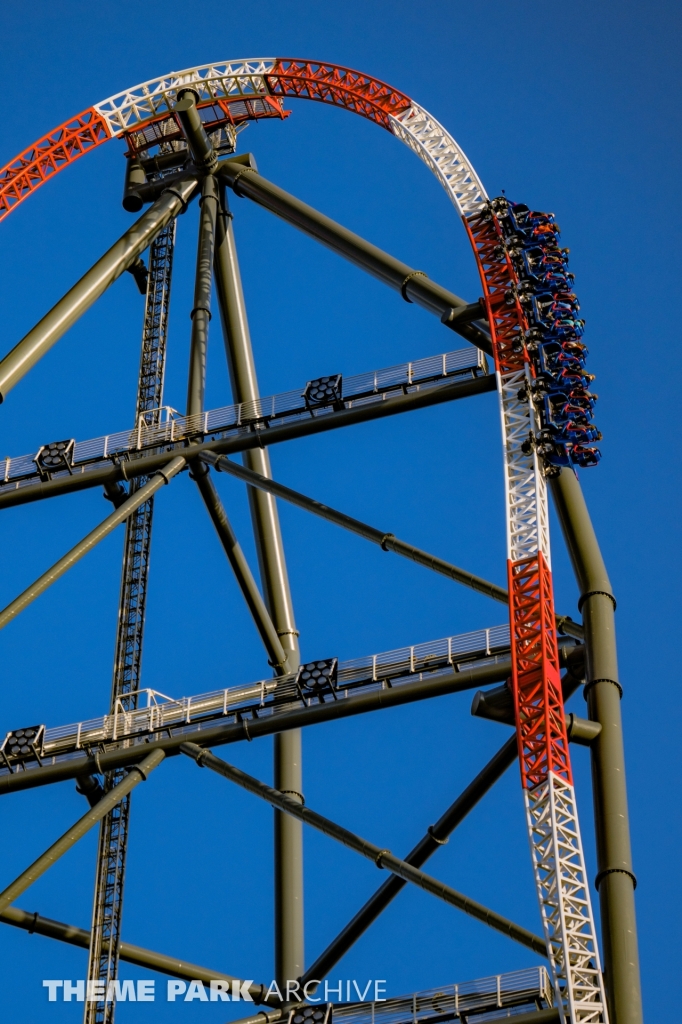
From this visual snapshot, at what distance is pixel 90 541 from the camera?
36594 mm

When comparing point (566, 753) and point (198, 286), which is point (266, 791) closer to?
point (566, 753)

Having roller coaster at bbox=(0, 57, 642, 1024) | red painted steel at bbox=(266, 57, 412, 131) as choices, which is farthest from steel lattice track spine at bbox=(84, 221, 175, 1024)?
red painted steel at bbox=(266, 57, 412, 131)

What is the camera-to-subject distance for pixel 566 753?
104ft

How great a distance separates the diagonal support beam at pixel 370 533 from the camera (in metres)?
36.3

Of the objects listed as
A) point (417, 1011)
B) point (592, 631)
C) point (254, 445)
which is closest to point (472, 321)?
point (254, 445)

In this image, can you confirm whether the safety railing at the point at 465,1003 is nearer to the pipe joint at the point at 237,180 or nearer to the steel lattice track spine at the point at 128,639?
the steel lattice track spine at the point at 128,639

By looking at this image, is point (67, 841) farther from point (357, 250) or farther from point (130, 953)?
point (357, 250)

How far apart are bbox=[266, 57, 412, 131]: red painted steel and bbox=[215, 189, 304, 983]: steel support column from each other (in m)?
3.82

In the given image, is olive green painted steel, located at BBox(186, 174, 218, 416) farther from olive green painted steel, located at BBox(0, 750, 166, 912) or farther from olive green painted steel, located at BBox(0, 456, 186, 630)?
olive green painted steel, located at BBox(0, 750, 166, 912)

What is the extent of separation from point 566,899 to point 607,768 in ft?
7.58

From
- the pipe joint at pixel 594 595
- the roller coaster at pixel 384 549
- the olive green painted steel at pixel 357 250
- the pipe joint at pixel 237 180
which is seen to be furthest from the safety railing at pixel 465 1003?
the pipe joint at pixel 237 180

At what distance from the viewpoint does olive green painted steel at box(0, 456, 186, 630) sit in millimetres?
35844

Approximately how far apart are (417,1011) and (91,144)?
23.1 metres

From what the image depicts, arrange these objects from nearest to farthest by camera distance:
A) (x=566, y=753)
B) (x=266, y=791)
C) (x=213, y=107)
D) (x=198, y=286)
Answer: (x=566, y=753)
(x=266, y=791)
(x=198, y=286)
(x=213, y=107)
